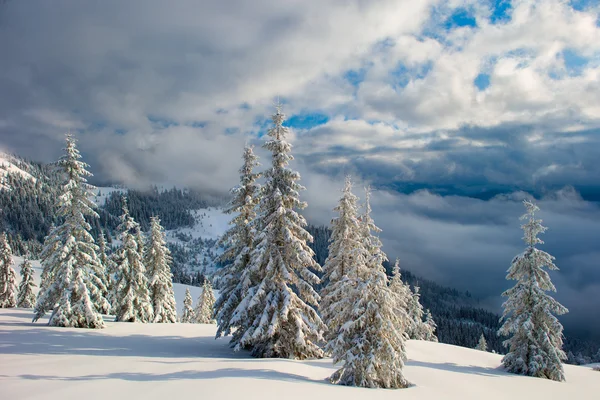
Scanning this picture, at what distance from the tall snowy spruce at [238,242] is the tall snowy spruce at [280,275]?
1341 millimetres

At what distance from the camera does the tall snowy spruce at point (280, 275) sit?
18672 millimetres

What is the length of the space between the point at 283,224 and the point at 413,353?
17723 mm

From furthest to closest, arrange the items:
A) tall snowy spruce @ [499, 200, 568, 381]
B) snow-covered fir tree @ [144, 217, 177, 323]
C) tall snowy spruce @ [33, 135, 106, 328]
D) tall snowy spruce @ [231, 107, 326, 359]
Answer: snow-covered fir tree @ [144, 217, 177, 323] < tall snowy spruce @ [33, 135, 106, 328] < tall snowy spruce @ [499, 200, 568, 381] < tall snowy spruce @ [231, 107, 326, 359]

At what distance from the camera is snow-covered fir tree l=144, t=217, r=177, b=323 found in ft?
137

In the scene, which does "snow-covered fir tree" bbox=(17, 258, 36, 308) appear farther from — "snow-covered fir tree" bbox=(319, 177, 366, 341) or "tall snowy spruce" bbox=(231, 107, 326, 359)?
"tall snowy spruce" bbox=(231, 107, 326, 359)

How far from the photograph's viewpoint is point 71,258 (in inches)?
1039

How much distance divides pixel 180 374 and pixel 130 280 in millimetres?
29651

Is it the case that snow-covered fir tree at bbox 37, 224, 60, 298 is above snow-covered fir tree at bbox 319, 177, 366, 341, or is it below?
below

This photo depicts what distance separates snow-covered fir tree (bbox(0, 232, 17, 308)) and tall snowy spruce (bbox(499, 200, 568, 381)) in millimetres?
68565

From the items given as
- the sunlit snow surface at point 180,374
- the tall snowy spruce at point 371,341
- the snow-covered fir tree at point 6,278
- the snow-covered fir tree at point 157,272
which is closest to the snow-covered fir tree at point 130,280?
the snow-covered fir tree at point 157,272

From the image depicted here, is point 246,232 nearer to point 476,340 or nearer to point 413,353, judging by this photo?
point 413,353

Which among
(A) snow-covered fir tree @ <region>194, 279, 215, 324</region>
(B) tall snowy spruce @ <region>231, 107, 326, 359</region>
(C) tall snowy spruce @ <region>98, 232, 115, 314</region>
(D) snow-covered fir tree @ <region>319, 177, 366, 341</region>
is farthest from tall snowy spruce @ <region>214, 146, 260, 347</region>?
(A) snow-covered fir tree @ <region>194, 279, 215, 324</region>

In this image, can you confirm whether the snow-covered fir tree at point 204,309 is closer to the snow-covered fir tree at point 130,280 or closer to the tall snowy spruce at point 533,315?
the snow-covered fir tree at point 130,280

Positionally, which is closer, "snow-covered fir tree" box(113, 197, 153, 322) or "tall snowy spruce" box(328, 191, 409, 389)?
"tall snowy spruce" box(328, 191, 409, 389)
